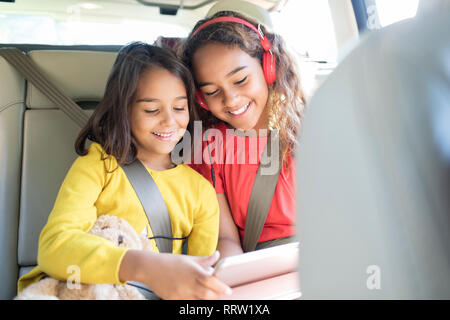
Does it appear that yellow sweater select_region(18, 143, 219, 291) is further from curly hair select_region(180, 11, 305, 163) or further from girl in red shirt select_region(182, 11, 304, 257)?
curly hair select_region(180, 11, 305, 163)

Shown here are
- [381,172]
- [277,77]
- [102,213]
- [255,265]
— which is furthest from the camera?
[277,77]

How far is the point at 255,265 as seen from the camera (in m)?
0.63

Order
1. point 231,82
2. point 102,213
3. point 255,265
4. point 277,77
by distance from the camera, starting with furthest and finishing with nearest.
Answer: point 277,77
point 231,82
point 102,213
point 255,265

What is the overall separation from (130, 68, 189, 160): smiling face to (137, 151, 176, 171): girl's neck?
0.06 m

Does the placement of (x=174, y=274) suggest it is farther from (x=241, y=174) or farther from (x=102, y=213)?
(x=241, y=174)

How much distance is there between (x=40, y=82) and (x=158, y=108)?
46 centimetres

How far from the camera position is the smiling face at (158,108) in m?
1.03

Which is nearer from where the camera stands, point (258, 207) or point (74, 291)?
point (74, 291)

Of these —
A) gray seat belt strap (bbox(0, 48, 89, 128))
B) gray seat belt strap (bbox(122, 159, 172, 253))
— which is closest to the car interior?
gray seat belt strap (bbox(122, 159, 172, 253))

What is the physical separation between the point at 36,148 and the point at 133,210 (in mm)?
485

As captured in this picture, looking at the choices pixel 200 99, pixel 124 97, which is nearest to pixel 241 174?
pixel 200 99

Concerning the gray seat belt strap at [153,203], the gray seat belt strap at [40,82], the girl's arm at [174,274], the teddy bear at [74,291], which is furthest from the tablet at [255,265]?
the gray seat belt strap at [40,82]
